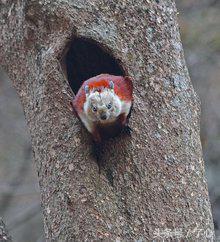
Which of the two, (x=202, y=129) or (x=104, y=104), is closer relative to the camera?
(x=104, y=104)

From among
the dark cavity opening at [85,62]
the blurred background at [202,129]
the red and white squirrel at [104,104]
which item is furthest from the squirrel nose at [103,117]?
the blurred background at [202,129]

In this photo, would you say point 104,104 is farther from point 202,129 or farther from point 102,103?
point 202,129

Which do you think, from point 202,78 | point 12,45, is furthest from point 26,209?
point 12,45

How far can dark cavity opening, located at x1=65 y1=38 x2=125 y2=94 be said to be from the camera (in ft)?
15.7

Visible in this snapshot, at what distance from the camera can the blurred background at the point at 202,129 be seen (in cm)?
775

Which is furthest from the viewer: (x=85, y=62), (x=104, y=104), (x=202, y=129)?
(x=202, y=129)

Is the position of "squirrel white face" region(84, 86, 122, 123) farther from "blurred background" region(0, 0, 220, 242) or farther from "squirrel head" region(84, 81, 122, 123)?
"blurred background" region(0, 0, 220, 242)

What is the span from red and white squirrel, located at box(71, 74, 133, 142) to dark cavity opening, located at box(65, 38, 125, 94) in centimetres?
35

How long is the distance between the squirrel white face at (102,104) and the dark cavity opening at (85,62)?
1.45 ft

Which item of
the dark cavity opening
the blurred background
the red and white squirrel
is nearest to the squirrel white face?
the red and white squirrel

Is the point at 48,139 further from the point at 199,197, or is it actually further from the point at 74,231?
the point at 199,197

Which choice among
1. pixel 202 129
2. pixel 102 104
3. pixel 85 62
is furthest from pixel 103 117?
pixel 202 129

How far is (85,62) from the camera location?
4977 millimetres

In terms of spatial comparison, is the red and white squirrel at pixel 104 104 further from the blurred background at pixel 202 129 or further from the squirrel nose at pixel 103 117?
the blurred background at pixel 202 129
